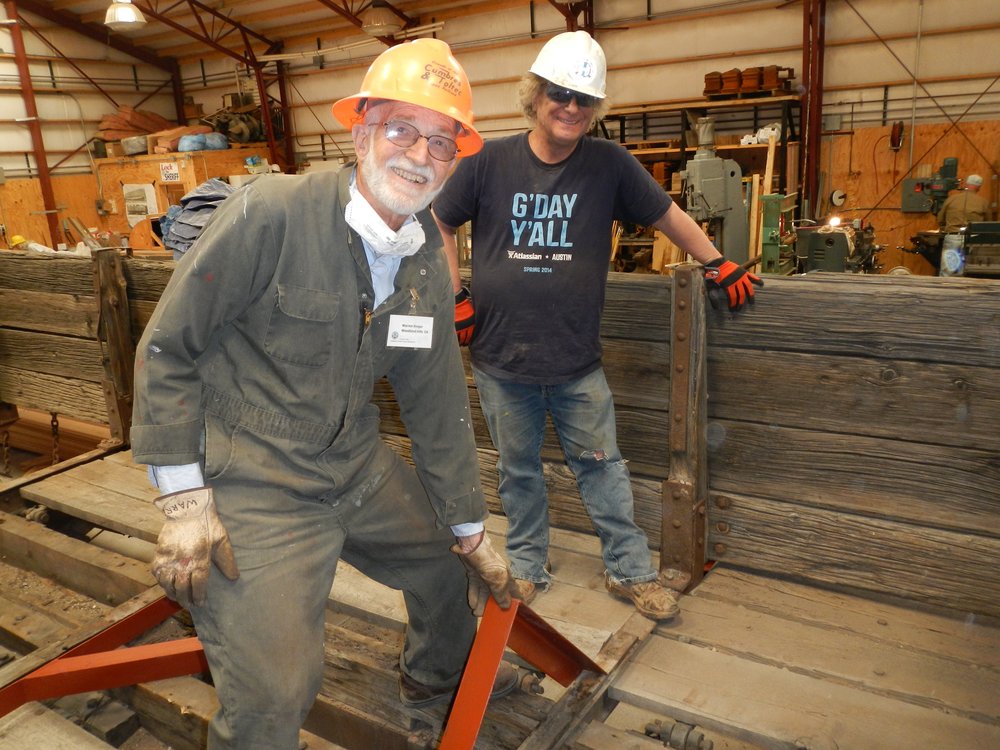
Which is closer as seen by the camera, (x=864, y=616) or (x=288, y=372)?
(x=288, y=372)

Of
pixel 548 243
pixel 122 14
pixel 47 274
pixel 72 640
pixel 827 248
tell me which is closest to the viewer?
pixel 548 243

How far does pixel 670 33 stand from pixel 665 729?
40.4 ft

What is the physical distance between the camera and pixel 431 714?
100 inches

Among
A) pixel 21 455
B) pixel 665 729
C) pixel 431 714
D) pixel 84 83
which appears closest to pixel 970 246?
pixel 665 729

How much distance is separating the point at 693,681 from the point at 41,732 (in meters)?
2.14

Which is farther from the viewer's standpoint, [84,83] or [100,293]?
[84,83]

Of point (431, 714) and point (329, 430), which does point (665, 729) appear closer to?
point (431, 714)

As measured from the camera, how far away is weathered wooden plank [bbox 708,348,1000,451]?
244cm

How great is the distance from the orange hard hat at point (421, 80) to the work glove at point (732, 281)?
3.66 feet

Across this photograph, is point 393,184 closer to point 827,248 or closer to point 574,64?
point 574,64

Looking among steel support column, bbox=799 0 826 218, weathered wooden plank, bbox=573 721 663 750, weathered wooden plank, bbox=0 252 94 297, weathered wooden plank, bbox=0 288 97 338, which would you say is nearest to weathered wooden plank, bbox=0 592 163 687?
weathered wooden plank, bbox=573 721 663 750

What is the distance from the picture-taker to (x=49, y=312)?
16.1 ft

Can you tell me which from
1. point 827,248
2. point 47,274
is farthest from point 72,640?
point 827,248

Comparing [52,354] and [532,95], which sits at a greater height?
[532,95]
